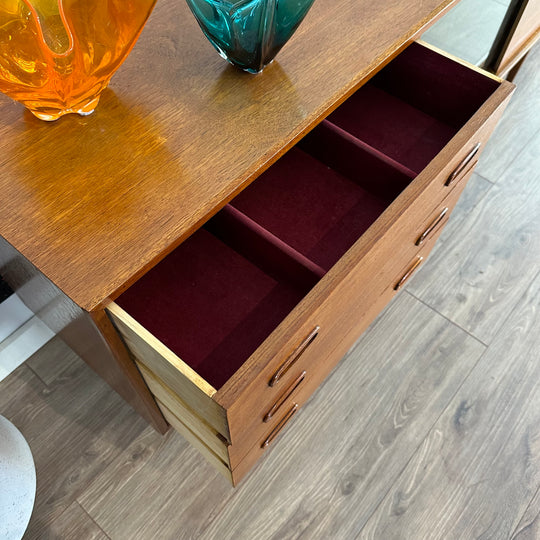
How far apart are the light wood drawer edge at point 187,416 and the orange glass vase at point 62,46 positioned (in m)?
0.34

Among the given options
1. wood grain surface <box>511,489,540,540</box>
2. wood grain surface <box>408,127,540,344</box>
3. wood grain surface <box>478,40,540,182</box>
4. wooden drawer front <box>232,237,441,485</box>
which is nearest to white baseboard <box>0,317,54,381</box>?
wooden drawer front <box>232,237,441,485</box>

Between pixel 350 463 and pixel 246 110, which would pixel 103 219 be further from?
pixel 350 463

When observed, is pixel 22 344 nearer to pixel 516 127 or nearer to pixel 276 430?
pixel 276 430

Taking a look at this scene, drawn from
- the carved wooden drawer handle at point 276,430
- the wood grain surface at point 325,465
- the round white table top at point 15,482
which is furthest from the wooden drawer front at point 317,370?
the round white table top at point 15,482

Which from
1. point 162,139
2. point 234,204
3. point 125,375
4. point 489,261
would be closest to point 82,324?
point 125,375

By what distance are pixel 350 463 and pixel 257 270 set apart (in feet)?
1.41

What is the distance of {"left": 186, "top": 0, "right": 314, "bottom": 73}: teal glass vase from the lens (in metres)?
0.59

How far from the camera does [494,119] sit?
77 cm

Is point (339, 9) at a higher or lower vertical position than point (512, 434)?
higher

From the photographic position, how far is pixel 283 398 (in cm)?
73

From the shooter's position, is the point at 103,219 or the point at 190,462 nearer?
the point at 103,219

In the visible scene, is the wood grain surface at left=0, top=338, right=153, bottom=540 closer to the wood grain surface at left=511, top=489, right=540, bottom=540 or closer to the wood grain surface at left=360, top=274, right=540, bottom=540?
the wood grain surface at left=360, top=274, right=540, bottom=540

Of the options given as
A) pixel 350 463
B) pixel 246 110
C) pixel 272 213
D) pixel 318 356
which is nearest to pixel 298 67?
pixel 246 110

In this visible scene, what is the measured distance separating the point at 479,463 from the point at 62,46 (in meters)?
0.94
